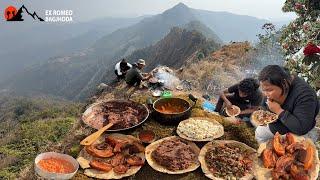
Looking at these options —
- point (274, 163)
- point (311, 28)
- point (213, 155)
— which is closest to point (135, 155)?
point (213, 155)

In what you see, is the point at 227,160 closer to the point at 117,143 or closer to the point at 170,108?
the point at 117,143

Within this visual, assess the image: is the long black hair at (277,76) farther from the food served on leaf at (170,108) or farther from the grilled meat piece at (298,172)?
the food served on leaf at (170,108)

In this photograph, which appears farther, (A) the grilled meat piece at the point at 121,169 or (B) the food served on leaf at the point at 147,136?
(B) the food served on leaf at the point at 147,136

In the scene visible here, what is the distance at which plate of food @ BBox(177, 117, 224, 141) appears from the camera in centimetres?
696

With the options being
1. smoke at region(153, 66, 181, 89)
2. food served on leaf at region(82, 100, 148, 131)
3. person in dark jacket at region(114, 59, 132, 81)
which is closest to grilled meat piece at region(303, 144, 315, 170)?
food served on leaf at region(82, 100, 148, 131)

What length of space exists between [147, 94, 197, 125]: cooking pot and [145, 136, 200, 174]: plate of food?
2.64 ft

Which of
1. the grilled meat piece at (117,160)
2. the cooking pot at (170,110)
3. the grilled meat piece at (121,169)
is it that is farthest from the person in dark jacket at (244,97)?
Answer: the grilled meat piece at (121,169)

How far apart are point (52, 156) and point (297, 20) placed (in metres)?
9.99

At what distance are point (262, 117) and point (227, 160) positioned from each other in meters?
2.10

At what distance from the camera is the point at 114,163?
6.42 m

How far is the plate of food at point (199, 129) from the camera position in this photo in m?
6.96

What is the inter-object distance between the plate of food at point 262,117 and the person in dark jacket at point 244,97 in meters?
0.63

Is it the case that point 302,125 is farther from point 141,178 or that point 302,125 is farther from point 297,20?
point 297,20

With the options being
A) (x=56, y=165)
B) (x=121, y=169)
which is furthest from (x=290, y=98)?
(x=56, y=165)
